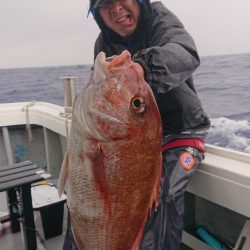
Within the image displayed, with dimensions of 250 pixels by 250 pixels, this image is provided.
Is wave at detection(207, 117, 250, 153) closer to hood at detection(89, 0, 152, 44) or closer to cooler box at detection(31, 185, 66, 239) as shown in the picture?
cooler box at detection(31, 185, 66, 239)

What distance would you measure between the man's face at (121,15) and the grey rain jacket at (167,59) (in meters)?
0.05

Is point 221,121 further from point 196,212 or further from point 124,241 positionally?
point 124,241

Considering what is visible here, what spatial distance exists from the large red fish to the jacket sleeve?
0.59ft

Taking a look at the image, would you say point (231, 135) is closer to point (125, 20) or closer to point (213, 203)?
point (213, 203)

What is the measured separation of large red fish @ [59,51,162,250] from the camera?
1590mm

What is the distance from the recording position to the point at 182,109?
2398 millimetres

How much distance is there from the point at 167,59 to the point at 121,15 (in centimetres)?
84

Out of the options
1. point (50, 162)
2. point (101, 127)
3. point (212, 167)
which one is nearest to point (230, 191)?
→ point (212, 167)

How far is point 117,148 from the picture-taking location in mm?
1596

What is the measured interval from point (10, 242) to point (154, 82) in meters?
2.55

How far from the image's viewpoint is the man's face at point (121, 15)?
244 centimetres

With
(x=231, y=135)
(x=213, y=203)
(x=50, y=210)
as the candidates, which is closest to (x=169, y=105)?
(x=213, y=203)

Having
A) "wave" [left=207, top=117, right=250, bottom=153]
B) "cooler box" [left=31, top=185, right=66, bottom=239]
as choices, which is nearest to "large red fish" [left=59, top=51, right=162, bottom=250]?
"cooler box" [left=31, top=185, right=66, bottom=239]

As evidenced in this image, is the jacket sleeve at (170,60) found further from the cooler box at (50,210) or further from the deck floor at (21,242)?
the deck floor at (21,242)
